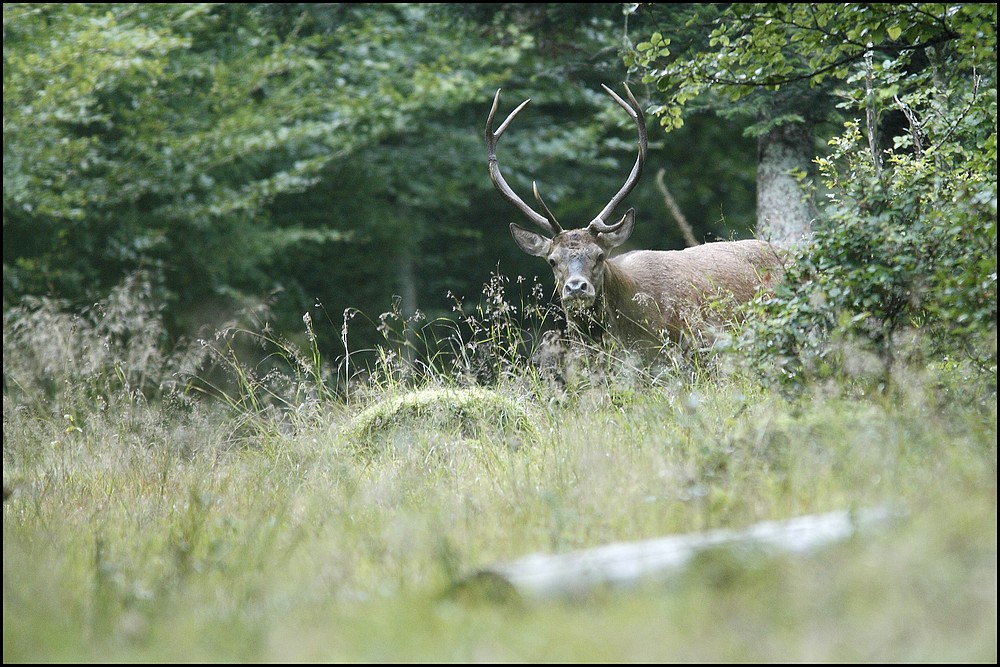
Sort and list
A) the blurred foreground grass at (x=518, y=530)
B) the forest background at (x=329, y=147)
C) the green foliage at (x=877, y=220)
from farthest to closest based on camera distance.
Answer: the forest background at (x=329, y=147) → the green foliage at (x=877, y=220) → the blurred foreground grass at (x=518, y=530)

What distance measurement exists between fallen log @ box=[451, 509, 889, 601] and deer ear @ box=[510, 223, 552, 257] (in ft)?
17.3

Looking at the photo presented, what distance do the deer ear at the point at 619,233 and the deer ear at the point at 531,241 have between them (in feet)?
1.40

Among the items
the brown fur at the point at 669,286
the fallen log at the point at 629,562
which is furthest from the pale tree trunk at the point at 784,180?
the fallen log at the point at 629,562

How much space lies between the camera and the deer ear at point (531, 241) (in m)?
8.69

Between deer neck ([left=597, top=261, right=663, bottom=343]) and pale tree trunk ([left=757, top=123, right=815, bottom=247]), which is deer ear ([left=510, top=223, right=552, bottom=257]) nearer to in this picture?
deer neck ([left=597, top=261, right=663, bottom=343])

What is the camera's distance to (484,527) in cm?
446

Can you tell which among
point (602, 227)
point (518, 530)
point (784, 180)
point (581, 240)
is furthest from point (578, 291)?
point (518, 530)

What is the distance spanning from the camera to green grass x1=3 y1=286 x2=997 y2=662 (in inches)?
123

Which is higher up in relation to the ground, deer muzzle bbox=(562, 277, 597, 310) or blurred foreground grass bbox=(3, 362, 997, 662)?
deer muzzle bbox=(562, 277, 597, 310)

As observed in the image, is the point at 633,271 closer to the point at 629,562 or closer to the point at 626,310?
the point at 626,310

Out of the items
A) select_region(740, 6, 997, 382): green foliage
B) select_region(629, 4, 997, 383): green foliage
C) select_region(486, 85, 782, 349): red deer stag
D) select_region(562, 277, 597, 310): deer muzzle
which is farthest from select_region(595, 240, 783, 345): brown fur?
select_region(740, 6, 997, 382): green foliage

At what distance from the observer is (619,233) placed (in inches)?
336

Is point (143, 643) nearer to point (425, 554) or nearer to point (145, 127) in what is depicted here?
point (425, 554)

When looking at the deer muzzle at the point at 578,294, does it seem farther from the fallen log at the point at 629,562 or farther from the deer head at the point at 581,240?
the fallen log at the point at 629,562
